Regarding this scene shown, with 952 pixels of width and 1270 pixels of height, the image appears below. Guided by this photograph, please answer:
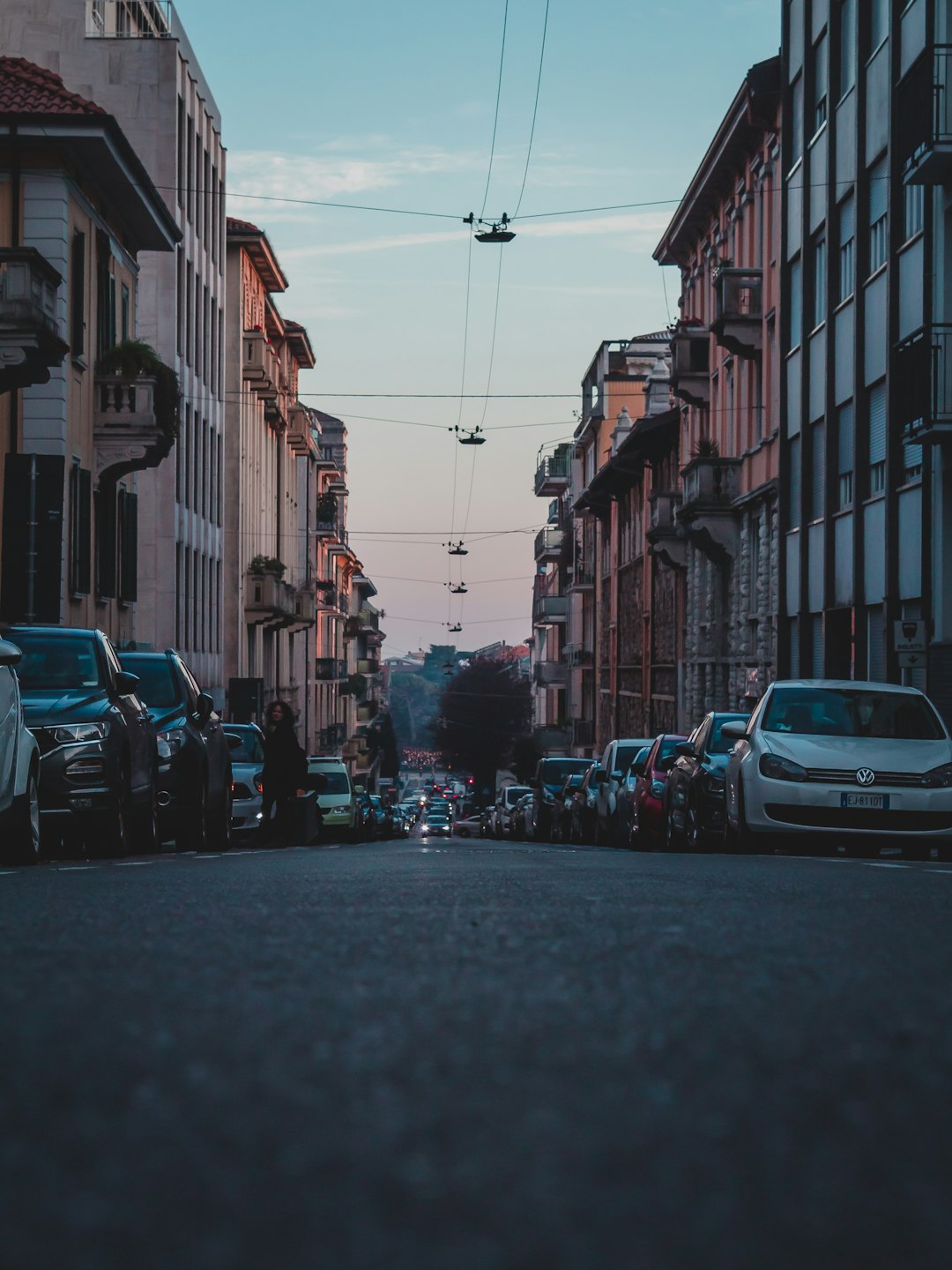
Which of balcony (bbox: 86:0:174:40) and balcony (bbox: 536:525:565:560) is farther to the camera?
balcony (bbox: 536:525:565:560)

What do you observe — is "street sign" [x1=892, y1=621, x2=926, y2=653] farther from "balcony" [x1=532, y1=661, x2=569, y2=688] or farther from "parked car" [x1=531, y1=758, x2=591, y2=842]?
"balcony" [x1=532, y1=661, x2=569, y2=688]

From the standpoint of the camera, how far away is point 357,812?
38.1m

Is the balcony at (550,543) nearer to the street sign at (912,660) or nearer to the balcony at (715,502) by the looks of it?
the balcony at (715,502)

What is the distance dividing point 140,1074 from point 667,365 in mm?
68698

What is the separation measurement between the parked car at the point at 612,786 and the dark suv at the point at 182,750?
31.3ft

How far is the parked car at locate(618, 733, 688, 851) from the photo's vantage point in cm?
2266

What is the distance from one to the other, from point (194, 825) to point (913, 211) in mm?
15780

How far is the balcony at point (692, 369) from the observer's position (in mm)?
46250

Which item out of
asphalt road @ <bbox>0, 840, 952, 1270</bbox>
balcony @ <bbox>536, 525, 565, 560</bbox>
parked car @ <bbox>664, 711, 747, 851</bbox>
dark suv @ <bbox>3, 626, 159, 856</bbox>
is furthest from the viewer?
balcony @ <bbox>536, 525, 565, 560</bbox>

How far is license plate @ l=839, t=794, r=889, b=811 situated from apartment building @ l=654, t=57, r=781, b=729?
20.9 metres

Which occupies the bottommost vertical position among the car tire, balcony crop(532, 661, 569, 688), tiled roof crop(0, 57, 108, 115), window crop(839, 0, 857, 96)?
the car tire

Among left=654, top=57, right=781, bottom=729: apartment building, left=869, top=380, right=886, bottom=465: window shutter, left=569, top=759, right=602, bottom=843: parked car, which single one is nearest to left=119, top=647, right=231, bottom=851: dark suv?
left=569, top=759, right=602, bottom=843: parked car

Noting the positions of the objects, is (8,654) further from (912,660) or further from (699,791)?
(912,660)

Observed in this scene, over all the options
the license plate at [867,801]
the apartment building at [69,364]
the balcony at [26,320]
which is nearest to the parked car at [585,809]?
the apartment building at [69,364]
